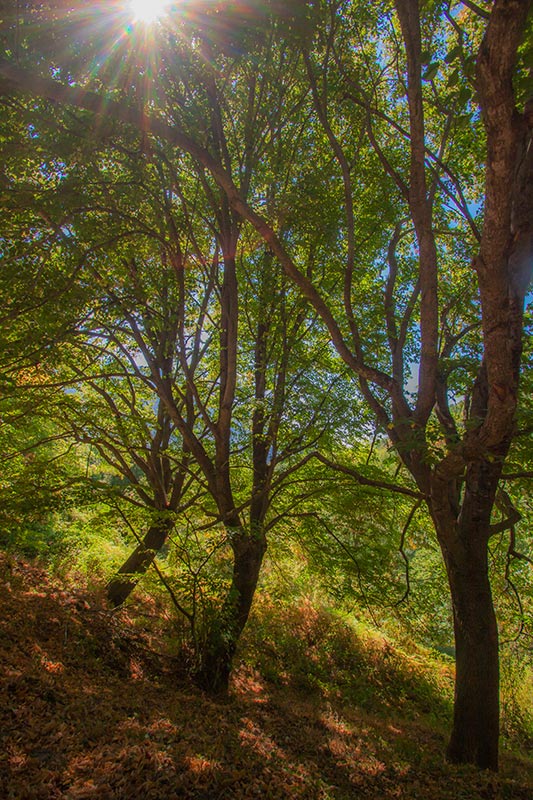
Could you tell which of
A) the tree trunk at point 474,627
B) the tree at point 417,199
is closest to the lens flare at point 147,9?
the tree at point 417,199

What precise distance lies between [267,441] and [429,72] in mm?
4999

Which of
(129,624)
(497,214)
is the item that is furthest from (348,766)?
(497,214)

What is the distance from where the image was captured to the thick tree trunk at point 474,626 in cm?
461

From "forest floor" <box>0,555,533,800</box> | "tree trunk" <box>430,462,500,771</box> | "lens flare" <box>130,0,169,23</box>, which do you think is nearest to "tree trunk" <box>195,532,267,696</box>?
"forest floor" <box>0,555,533,800</box>

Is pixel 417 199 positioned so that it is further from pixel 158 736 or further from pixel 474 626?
pixel 158 736

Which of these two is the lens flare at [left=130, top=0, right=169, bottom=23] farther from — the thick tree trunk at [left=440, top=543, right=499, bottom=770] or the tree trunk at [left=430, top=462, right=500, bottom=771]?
the thick tree trunk at [left=440, top=543, right=499, bottom=770]

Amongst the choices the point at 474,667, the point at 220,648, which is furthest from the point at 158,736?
the point at 474,667

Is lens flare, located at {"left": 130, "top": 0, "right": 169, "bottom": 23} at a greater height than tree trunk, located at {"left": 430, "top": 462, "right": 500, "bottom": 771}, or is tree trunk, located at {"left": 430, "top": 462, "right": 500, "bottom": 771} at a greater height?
lens flare, located at {"left": 130, "top": 0, "right": 169, "bottom": 23}

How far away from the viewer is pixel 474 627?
4836 millimetres

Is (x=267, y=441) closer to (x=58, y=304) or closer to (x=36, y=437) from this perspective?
(x=58, y=304)

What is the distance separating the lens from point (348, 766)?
4176 millimetres

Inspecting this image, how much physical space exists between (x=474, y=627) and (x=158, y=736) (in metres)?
3.59

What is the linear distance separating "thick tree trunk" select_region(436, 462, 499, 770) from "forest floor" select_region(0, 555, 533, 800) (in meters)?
0.32

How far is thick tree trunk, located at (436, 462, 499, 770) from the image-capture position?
4.61 meters
